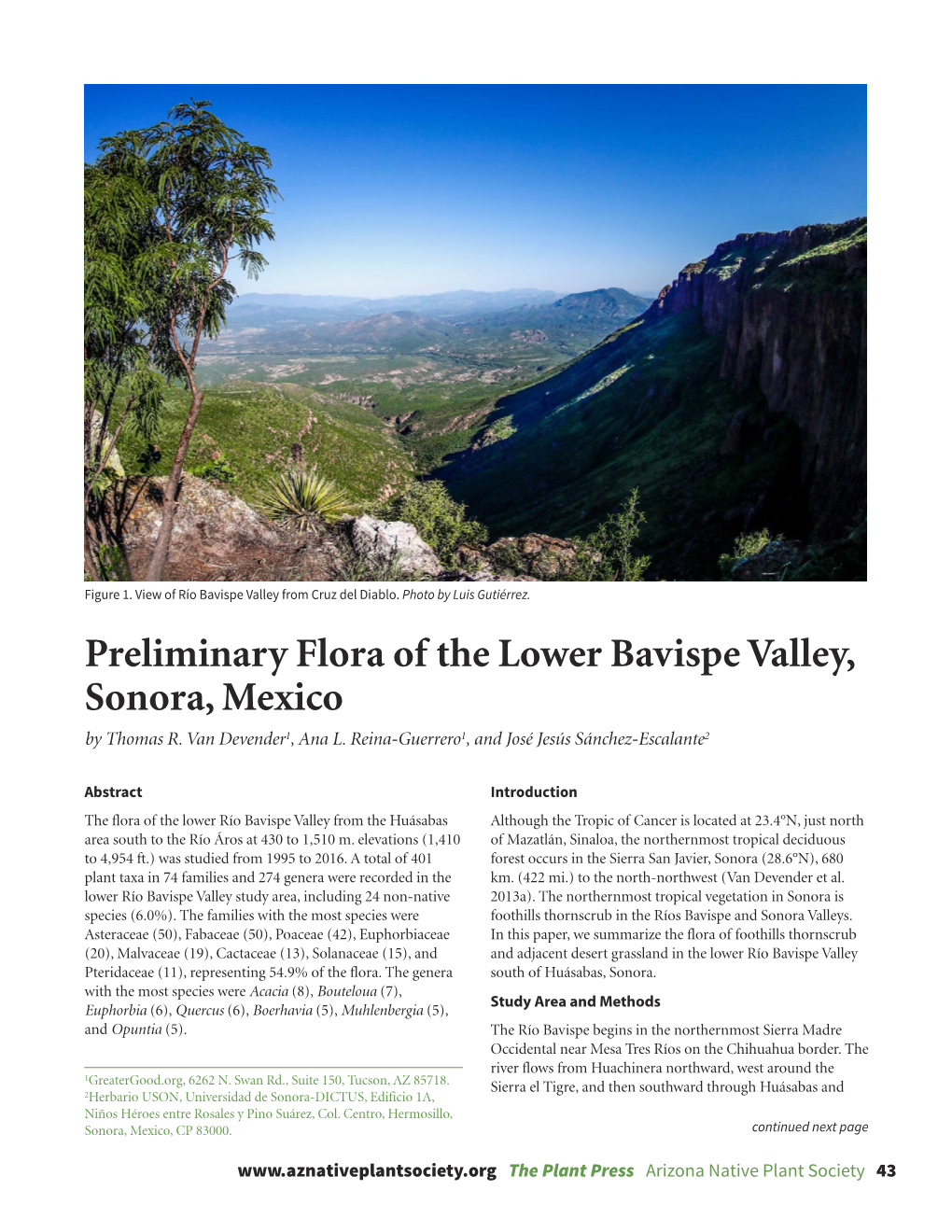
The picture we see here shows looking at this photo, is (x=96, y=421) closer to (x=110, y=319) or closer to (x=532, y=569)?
(x=110, y=319)

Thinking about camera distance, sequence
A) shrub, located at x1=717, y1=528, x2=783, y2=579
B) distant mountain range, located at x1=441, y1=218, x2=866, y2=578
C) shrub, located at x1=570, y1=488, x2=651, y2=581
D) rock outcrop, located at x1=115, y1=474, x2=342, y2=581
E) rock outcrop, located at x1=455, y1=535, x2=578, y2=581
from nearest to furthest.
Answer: shrub, located at x1=570, y1=488, x2=651, y2=581 < rock outcrop, located at x1=455, y1=535, x2=578, y2=581 < rock outcrop, located at x1=115, y1=474, x2=342, y2=581 < shrub, located at x1=717, y1=528, x2=783, y2=579 < distant mountain range, located at x1=441, y1=218, x2=866, y2=578

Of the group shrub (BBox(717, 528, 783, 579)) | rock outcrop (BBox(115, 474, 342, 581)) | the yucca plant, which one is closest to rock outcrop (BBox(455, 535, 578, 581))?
rock outcrop (BBox(115, 474, 342, 581))

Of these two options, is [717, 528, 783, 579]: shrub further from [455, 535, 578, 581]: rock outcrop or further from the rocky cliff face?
[455, 535, 578, 581]: rock outcrop

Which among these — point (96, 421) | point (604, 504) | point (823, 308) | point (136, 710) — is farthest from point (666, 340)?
point (136, 710)

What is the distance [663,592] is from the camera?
5.67 m

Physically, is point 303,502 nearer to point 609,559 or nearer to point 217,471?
point 217,471

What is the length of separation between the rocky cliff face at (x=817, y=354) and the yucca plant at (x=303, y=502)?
1264cm

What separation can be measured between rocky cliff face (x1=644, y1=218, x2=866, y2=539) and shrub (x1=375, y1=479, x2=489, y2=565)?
10127 mm

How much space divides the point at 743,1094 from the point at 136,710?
596cm

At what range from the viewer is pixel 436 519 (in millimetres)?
12141

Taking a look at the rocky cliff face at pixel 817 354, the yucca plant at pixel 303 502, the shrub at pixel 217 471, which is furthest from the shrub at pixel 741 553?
the shrub at pixel 217 471

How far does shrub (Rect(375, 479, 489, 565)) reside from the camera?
11211 millimetres

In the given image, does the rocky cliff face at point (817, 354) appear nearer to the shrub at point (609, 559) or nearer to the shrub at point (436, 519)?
the shrub at point (609, 559)

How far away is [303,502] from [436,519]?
8.20 ft
